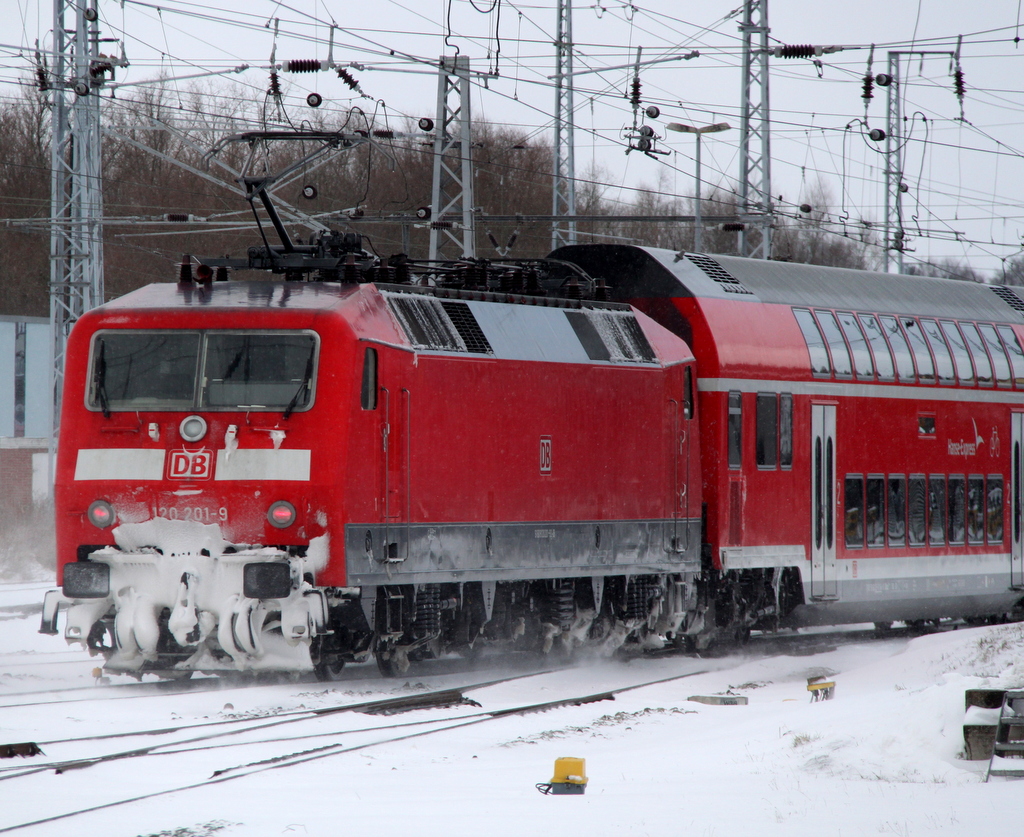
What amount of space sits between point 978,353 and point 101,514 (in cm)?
1250

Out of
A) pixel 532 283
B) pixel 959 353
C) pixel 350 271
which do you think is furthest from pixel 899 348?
pixel 350 271

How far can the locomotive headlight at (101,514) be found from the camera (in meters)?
11.2

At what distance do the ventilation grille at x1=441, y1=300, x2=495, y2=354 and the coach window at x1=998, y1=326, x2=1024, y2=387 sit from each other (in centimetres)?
984

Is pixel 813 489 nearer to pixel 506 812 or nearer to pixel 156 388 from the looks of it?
pixel 156 388

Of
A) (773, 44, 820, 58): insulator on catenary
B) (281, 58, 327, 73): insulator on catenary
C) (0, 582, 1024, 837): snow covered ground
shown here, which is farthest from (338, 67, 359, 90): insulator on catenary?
(0, 582, 1024, 837): snow covered ground

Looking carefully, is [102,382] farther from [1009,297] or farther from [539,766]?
[1009,297]

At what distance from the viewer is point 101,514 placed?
11203 millimetres

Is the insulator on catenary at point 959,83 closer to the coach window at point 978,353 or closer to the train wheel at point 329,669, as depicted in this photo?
the coach window at point 978,353

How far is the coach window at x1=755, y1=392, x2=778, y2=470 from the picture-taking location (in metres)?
15.6

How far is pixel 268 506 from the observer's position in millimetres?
10977

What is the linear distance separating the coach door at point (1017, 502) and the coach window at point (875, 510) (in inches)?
115

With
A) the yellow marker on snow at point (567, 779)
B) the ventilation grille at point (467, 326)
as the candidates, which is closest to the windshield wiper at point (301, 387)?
the ventilation grille at point (467, 326)

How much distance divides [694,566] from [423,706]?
4741 mm

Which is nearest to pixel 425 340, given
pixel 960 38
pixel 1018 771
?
pixel 1018 771
